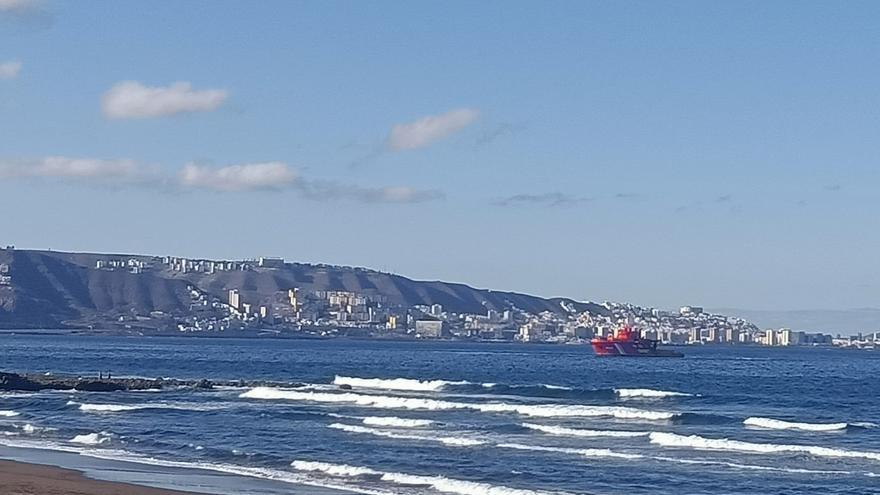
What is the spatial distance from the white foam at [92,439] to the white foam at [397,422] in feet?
33.5

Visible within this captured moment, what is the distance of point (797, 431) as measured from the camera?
47781 millimetres

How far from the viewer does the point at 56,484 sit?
29.0m

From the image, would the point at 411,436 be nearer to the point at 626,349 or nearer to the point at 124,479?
the point at 124,479

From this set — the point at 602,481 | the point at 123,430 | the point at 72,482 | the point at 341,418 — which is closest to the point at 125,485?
the point at 72,482

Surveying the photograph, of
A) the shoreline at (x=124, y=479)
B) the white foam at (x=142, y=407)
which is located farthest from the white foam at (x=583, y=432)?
the white foam at (x=142, y=407)

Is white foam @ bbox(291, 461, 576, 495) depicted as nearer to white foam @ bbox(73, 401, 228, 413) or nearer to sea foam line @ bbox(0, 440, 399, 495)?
sea foam line @ bbox(0, 440, 399, 495)

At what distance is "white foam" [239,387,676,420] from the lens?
5319 centimetres

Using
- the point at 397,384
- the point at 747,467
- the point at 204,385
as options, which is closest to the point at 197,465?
the point at 747,467

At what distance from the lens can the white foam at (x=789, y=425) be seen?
4862cm

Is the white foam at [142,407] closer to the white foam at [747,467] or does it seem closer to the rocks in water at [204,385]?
the rocks in water at [204,385]

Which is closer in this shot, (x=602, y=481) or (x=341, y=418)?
(x=602, y=481)

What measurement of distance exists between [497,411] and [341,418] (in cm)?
707

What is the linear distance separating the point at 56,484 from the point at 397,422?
2042 centimetres

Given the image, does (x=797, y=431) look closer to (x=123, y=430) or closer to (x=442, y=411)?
(x=442, y=411)
